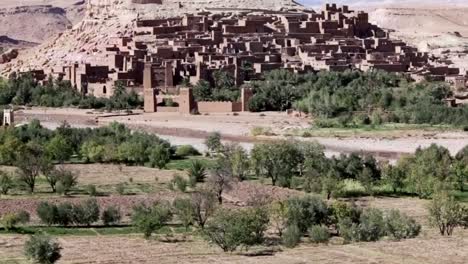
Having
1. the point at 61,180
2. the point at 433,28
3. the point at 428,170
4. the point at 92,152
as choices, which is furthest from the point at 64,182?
the point at 433,28

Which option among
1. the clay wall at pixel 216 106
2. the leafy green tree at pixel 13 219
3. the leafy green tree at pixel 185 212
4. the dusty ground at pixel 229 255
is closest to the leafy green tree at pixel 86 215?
the leafy green tree at pixel 13 219

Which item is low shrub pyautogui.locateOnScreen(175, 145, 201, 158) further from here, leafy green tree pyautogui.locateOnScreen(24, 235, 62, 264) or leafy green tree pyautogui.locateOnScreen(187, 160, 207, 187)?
leafy green tree pyautogui.locateOnScreen(24, 235, 62, 264)

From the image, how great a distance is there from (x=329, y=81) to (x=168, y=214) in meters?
28.2

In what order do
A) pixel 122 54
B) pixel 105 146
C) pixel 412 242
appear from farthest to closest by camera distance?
pixel 122 54 → pixel 105 146 → pixel 412 242

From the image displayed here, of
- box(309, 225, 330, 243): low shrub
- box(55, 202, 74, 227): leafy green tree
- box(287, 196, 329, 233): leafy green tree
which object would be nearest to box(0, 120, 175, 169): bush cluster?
box(55, 202, 74, 227): leafy green tree

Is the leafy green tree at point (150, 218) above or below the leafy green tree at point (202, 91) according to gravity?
below

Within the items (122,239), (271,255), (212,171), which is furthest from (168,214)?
(271,255)

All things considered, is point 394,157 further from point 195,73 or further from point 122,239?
point 195,73

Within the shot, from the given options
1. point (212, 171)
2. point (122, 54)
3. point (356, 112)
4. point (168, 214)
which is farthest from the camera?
point (122, 54)

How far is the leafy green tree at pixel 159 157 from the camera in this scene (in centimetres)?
3052

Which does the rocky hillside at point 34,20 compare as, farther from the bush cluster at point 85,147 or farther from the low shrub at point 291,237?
the low shrub at point 291,237

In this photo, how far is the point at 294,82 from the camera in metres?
48.4

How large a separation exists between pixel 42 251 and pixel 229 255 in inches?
122

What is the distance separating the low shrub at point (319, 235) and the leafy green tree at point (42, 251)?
465 cm
